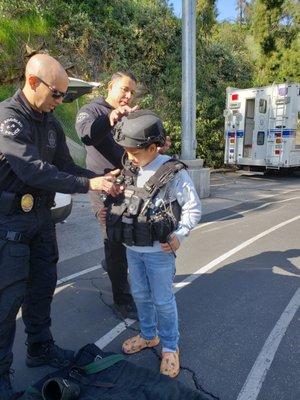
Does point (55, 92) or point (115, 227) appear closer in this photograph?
point (55, 92)

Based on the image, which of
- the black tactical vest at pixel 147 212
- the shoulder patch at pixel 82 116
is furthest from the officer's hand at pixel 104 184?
the shoulder patch at pixel 82 116

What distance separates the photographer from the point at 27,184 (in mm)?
2398

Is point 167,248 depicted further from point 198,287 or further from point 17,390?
point 198,287

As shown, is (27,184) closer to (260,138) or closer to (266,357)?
(266,357)

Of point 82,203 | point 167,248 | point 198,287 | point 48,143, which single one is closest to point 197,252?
point 198,287

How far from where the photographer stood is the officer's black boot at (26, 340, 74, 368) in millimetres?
2850

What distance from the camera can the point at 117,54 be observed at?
44.4ft

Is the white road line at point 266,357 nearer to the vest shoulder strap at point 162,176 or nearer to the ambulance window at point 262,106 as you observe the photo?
the vest shoulder strap at point 162,176

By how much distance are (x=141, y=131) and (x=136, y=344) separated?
162 cm

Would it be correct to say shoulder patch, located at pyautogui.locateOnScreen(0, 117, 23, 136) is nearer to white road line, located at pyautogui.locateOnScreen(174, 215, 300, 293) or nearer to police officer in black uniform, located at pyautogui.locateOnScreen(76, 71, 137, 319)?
police officer in black uniform, located at pyautogui.locateOnScreen(76, 71, 137, 319)

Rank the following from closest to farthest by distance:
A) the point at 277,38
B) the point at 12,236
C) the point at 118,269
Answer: the point at 12,236, the point at 118,269, the point at 277,38

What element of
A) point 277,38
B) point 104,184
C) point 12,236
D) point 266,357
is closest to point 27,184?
point 12,236

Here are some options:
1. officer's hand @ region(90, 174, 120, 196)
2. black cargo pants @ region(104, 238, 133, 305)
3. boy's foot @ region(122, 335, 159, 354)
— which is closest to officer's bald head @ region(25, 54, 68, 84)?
officer's hand @ region(90, 174, 120, 196)

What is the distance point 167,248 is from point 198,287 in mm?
1807
